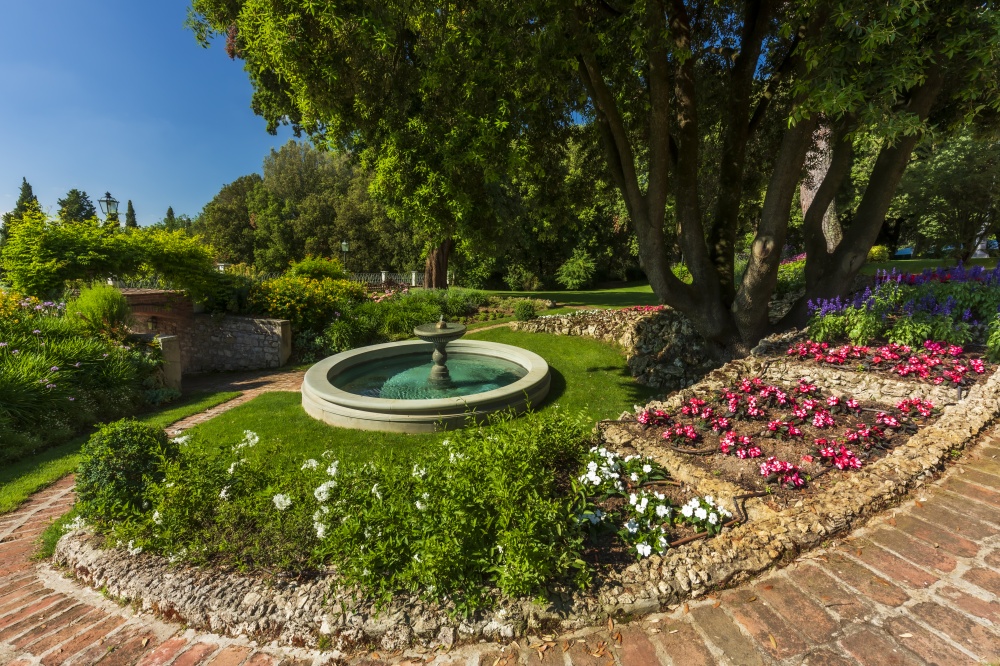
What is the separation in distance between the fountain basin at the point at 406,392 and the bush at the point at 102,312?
4440 mm

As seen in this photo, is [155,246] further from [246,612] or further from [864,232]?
[864,232]

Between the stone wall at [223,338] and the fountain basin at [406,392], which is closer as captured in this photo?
the fountain basin at [406,392]

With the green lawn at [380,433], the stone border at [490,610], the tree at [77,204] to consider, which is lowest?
the green lawn at [380,433]

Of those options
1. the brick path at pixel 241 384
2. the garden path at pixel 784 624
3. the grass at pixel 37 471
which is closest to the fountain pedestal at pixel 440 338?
the brick path at pixel 241 384

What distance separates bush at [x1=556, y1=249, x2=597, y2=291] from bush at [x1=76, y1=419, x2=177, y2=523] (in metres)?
25.3

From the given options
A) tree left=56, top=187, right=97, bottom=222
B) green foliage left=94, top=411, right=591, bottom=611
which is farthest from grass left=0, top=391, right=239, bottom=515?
tree left=56, top=187, right=97, bottom=222

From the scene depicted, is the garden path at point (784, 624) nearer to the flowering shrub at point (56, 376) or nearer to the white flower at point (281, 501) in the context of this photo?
the white flower at point (281, 501)

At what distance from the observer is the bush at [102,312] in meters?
8.66

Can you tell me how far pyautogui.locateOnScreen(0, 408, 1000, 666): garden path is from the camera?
214 centimetres

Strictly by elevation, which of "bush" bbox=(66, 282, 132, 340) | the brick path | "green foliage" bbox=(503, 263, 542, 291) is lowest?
the brick path

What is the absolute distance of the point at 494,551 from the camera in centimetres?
269

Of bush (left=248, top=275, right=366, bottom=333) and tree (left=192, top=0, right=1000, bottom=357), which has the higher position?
tree (left=192, top=0, right=1000, bottom=357)

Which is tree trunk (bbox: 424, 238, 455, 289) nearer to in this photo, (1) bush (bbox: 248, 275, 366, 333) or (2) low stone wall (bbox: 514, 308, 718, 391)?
(1) bush (bbox: 248, 275, 366, 333)

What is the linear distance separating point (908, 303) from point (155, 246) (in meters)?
15.9
